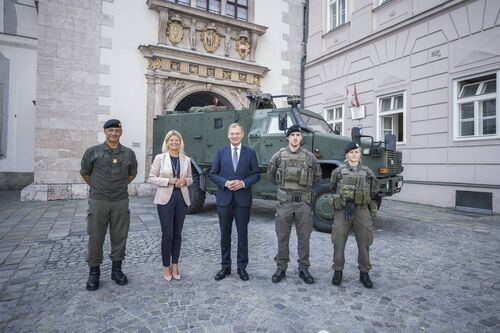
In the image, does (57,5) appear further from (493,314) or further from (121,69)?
(493,314)

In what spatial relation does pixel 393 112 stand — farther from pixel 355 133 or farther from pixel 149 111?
pixel 149 111

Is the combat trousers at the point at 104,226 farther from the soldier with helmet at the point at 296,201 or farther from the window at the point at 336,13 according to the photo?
the window at the point at 336,13

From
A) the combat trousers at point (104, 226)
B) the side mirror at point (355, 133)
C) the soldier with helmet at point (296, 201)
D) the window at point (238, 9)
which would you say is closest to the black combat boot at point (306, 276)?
the soldier with helmet at point (296, 201)

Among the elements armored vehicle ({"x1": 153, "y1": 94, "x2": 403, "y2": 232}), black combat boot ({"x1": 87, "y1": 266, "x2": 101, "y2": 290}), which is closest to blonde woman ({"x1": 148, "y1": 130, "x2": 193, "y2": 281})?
black combat boot ({"x1": 87, "y1": 266, "x2": 101, "y2": 290})

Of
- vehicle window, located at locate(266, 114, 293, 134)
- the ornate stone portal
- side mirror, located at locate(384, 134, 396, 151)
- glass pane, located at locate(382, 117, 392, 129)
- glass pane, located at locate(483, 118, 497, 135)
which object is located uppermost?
the ornate stone portal

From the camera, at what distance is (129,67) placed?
10188mm

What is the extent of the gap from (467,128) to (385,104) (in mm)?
2614

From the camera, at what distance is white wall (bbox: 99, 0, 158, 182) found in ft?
32.7

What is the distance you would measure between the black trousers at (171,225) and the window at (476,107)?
7.62 metres

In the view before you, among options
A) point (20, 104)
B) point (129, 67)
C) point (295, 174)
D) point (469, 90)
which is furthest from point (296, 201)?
point (20, 104)

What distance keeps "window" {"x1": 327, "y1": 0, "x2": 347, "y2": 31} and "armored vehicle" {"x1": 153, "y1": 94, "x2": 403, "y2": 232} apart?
6.73 metres

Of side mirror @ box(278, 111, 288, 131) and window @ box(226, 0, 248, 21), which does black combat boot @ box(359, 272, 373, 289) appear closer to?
side mirror @ box(278, 111, 288, 131)

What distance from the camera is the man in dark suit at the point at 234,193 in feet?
11.2

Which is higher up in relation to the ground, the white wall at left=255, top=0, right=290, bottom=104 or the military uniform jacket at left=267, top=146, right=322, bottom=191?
the white wall at left=255, top=0, right=290, bottom=104
